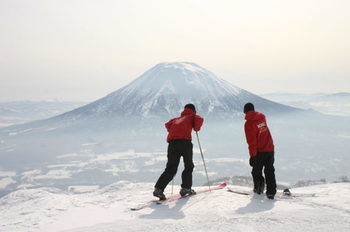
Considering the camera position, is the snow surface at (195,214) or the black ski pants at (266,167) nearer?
the snow surface at (195,214)

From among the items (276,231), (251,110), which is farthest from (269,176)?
(276,231)

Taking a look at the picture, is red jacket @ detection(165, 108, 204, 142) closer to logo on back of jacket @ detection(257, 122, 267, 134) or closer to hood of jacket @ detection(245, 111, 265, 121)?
hood of jacket @ detection(245, 111, 265, 121)

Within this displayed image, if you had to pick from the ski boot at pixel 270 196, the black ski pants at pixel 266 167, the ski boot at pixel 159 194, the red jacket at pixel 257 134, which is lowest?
the ski boot at pixel 270 196

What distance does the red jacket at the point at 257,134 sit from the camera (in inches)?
296

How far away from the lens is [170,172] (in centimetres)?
771

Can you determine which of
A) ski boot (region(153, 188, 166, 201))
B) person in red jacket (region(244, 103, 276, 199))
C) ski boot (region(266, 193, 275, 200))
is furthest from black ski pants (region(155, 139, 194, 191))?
ski boot (region(266, 193, 275, 200))

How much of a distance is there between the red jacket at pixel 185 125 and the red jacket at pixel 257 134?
4.01 ft

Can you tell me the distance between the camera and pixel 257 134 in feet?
24.8

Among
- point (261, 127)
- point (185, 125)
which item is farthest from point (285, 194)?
point (185, 125)

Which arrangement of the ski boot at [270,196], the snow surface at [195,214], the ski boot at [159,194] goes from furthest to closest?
the ski boot at [159,194]
the ski boot at [270,196]
the snow surface at [195,214]

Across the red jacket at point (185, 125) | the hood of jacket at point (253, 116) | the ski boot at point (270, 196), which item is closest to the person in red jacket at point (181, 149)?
the red jacket at point (185, 125)

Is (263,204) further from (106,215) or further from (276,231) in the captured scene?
(106,215)

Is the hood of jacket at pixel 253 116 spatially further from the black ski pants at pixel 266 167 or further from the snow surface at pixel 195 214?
the snow surface at pixel 195 214

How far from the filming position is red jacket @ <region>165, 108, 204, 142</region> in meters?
7.73
